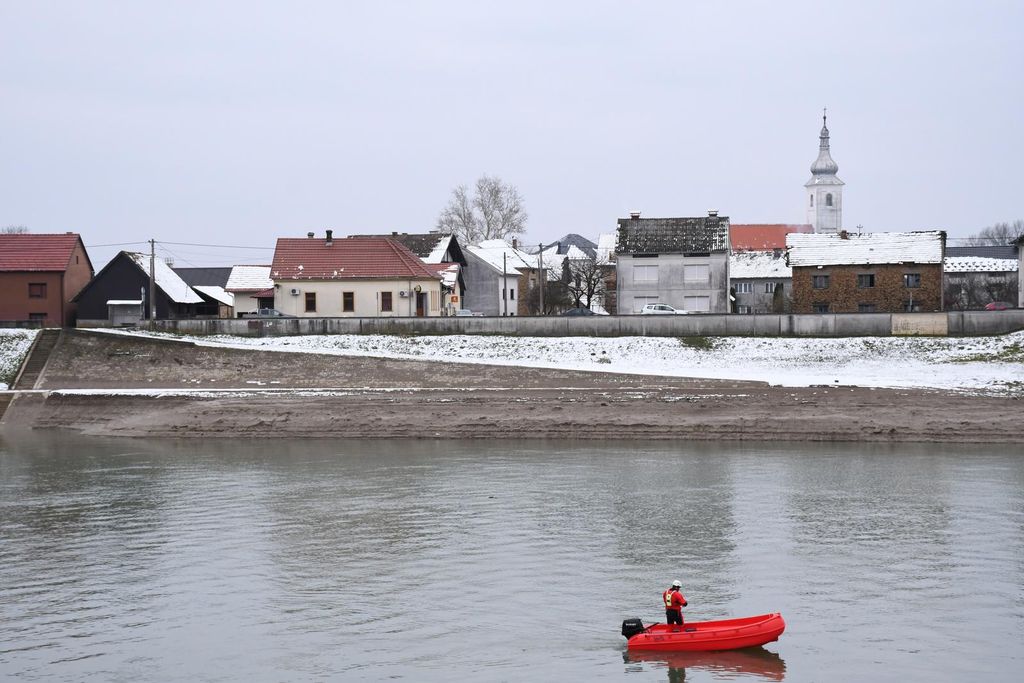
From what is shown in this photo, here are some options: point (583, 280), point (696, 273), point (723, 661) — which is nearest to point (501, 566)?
point (723, 661)

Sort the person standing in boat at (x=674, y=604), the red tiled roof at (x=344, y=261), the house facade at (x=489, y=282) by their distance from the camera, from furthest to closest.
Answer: the house facade at (x=489, y=282)
the red tiled roof at (x=344, y=261)
the person standing in boat at (x=674, y=604)

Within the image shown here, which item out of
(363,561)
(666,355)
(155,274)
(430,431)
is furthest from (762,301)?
(363,561)

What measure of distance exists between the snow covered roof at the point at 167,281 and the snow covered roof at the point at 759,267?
4559cm

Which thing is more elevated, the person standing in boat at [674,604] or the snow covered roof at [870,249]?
the snow covered roof at [870,249]

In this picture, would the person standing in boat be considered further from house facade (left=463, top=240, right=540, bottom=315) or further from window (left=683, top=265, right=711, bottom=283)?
house facade (left=463, top=240, right=540, bottom=315)

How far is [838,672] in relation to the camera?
17.4 meters

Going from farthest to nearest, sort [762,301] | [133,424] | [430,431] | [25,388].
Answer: [762,301], [25,388], [133,424], [430,431]

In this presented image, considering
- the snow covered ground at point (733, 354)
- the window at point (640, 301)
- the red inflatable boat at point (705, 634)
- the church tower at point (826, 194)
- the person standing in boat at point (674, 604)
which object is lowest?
the red inflatable boat at point (705, 634)

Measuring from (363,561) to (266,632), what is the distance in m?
4.50

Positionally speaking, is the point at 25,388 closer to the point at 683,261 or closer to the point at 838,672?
the point at 683,261

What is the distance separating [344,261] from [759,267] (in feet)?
139

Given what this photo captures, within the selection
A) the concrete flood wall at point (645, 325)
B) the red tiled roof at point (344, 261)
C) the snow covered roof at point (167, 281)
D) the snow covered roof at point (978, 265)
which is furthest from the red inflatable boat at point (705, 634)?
the snow covered roof at point (978, 265)

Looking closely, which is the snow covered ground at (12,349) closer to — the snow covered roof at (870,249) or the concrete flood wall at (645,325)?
the concrete flood wall at (645,325)

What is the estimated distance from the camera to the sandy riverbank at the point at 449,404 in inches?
1699
